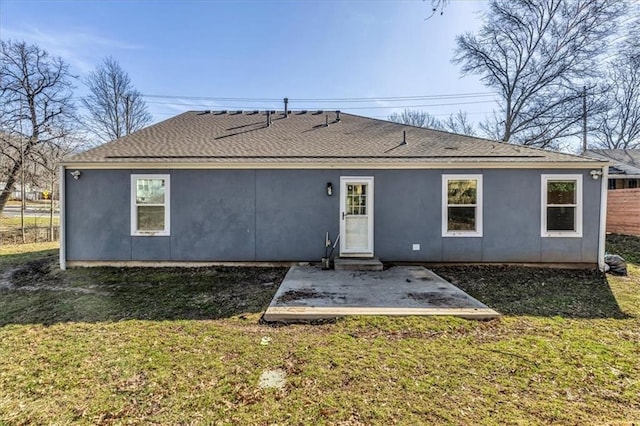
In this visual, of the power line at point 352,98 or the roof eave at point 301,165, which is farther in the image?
the power line at point 352,98

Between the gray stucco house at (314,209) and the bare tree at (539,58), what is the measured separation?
11.7 m

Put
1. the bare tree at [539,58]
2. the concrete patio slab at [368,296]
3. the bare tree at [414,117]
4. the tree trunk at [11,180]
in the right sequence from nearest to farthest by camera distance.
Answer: the concrete patio slab at [368,296]
the tree trunk at [11,180]
the bare tree at [539,58]
the bare tree at [414,117]

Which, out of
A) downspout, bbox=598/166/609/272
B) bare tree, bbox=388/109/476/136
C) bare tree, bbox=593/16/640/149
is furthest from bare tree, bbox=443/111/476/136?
downspout, bbox=598/166/609/272

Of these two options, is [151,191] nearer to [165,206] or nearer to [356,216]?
[165,206]

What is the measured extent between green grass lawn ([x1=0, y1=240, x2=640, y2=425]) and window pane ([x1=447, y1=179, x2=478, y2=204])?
2614 mm

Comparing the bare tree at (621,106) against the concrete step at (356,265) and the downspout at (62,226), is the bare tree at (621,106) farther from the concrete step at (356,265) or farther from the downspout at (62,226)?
the downspout at (62,226)

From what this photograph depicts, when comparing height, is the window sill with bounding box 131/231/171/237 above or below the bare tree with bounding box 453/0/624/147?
below

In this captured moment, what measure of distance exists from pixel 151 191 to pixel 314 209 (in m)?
4.00

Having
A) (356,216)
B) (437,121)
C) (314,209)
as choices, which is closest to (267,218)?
(314,209)

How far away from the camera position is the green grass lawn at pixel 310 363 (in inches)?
95.5

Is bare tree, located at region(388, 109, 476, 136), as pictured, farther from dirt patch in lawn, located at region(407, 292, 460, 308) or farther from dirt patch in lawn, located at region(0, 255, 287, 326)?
dirt patch in lawn, located at region(0, 255, 287, 326)

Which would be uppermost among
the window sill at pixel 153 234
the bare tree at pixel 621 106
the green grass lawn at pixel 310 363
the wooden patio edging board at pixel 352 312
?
the bare tree at pixel 621 106

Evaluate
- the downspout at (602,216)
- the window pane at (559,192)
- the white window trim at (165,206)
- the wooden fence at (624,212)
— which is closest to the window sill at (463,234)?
the window pane at (559,192)

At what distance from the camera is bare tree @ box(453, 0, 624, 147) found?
15.2 metres
